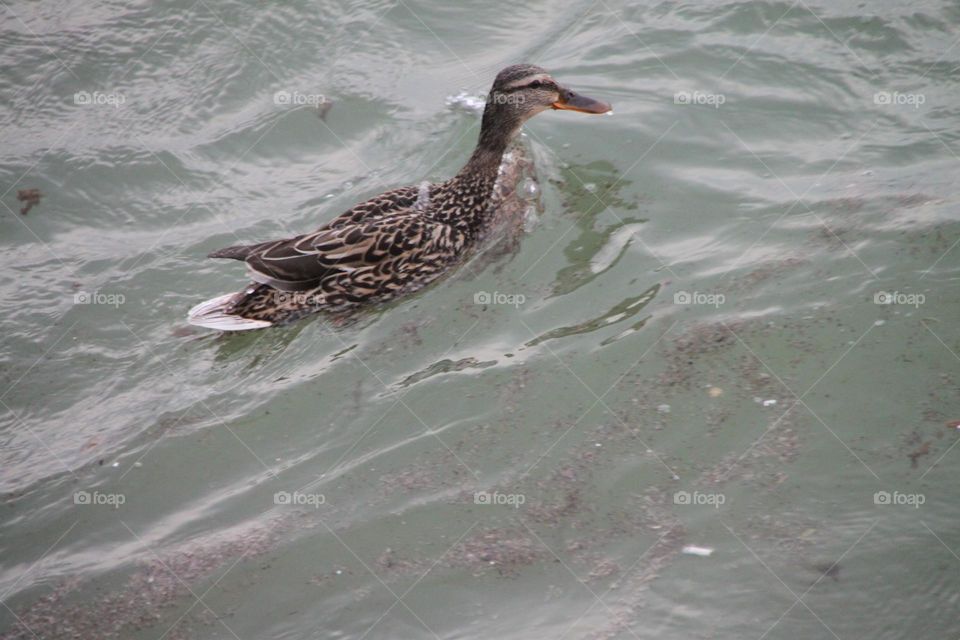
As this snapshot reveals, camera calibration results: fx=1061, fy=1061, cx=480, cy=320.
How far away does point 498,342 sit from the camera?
7.60 m

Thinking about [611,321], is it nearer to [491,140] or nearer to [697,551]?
[697,551]

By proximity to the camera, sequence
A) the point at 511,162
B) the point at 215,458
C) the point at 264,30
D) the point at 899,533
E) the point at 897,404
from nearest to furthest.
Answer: the point at 899,533 → the point at 897,404 → the point at 215,458 → the point at 511,162 → the point at 264,30

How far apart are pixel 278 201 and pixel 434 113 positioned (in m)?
1.81

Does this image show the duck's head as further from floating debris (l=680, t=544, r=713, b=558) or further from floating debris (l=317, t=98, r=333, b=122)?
floating debris (l=680, t=544, r=713, b=558)

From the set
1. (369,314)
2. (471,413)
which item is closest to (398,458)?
(471,413)

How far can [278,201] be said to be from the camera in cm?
961

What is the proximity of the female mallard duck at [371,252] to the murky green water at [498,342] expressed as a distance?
0.74 feet

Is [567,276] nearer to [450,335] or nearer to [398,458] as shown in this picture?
[450,335]

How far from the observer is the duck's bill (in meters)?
8.96

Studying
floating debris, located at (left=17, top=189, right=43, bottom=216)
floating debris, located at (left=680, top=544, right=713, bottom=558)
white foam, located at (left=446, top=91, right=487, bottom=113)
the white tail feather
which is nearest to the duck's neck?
white foam, located at (left=446, top=91, right=487, bottom=113)

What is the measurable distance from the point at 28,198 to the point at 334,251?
3.34 m

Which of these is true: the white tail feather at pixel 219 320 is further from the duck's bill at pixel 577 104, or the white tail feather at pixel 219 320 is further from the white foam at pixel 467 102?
the white foam at pixel 467 102

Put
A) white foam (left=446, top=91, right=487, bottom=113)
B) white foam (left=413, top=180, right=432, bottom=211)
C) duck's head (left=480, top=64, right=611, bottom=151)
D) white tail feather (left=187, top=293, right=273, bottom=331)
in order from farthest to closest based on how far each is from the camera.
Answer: white foam (left=446, top=91, right=487, bottom=113) → duck's head (left=480, top=64, right=611, bottom=151) → white foam (left=413, top=180, right=432, bottom=211) → white tail feather (left=187, top=293, right=273, bottom=331)

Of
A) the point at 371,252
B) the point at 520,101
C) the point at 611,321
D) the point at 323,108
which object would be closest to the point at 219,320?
the point at 371,252
